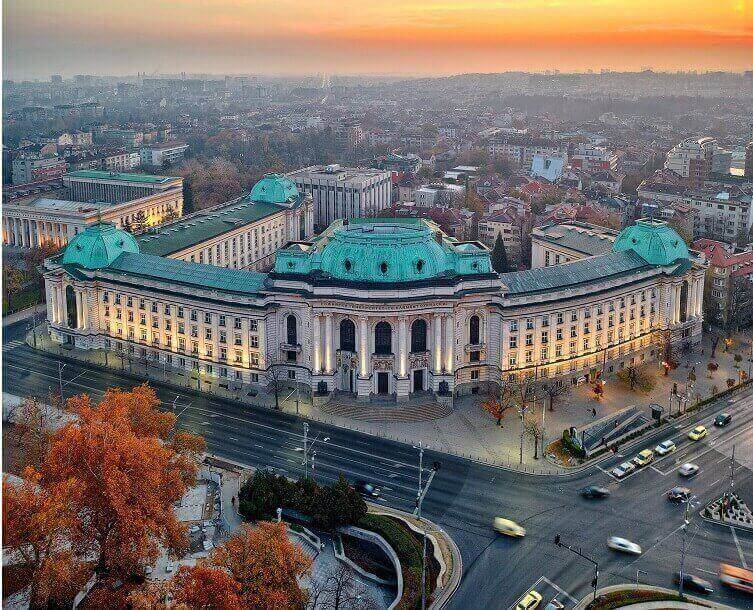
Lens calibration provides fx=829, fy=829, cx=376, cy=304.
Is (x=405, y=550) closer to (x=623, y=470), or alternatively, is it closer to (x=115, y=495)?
(x=115, y=495)

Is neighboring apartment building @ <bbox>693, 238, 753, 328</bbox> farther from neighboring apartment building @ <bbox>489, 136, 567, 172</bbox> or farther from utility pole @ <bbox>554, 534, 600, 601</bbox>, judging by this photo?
neighboring apartment building @ <bbox>489, 136, 567, 172</bbox>

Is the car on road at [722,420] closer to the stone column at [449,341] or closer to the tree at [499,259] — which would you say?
the stone column at [449,341]

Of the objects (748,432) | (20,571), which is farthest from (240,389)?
(748,432)

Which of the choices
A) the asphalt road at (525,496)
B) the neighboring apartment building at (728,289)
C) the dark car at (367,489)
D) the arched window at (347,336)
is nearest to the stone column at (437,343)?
the arched window at (347,336)

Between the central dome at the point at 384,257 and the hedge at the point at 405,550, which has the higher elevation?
the central dome at the point at 384,257

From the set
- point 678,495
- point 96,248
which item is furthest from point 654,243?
point 96,248

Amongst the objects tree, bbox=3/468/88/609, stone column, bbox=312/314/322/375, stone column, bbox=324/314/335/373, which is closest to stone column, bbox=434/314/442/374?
stone column, bbox=324/314/335/373
